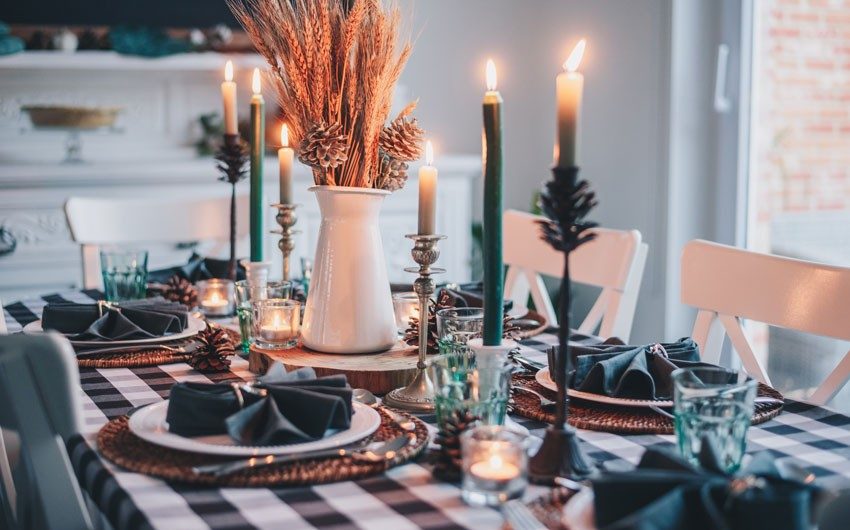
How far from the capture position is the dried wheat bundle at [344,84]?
4.53 feet

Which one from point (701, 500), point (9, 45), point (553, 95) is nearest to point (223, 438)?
point (701, 500)

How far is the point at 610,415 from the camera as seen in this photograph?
1.22 m

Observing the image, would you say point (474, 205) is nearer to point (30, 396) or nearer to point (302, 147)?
point (302, 147)

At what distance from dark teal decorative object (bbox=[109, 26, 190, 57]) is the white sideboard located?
36 mm

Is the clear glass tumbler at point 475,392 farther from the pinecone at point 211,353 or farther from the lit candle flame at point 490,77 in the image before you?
the pinecone at point 211,353

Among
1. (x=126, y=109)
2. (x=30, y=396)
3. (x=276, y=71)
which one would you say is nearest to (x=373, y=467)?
(x=30, y=396)

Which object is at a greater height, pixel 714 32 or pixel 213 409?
pixel 714 32

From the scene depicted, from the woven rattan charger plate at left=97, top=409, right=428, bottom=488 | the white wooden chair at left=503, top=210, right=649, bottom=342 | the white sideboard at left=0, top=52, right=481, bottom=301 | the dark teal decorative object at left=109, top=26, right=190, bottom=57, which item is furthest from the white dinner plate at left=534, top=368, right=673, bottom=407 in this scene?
the dark teal decorative object at left=109, top=26, right=190, bottom=57

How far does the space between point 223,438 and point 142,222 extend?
1.64 m

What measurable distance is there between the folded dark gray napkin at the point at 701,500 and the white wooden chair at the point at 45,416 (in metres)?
0.55

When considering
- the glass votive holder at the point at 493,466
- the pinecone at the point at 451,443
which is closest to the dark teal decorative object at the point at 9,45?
the pinecone at the point at 451,443

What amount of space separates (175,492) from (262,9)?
2.39 ft

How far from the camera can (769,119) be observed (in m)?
3.20

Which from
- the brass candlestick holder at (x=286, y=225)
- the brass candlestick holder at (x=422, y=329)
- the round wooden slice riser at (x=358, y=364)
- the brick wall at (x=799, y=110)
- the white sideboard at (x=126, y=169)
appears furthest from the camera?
the white sideboard at (x=126, y=169)
